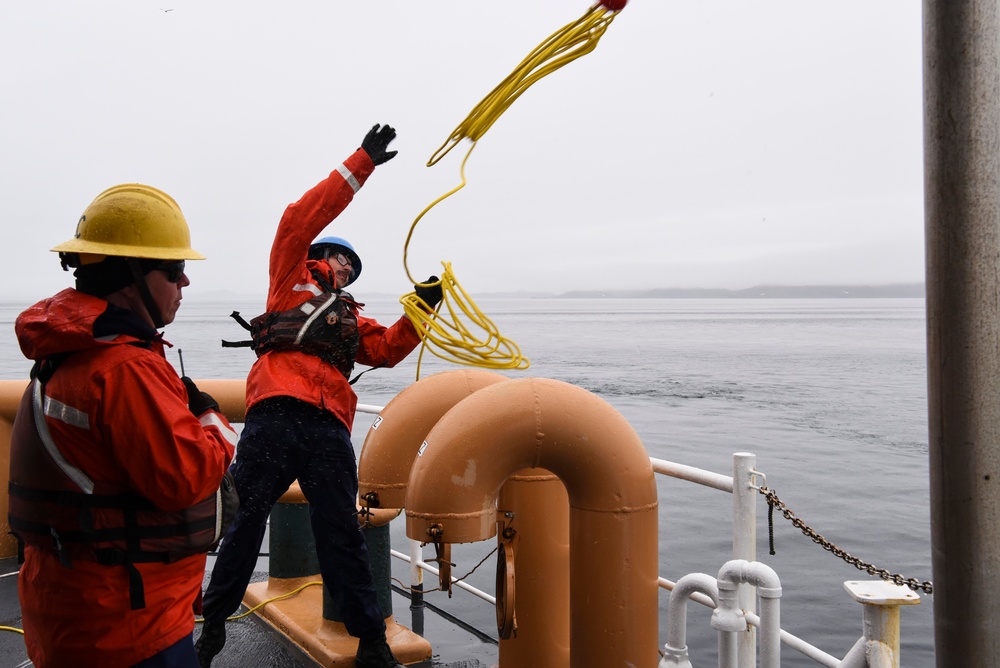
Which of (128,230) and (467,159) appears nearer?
(128,230)

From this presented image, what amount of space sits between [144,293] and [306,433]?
1.32 m

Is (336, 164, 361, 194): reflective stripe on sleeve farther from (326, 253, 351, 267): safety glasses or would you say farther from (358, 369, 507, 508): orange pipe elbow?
(358, 369, 507, 508): orange pipe elbow

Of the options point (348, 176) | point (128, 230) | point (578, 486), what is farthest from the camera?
point (348, 176)

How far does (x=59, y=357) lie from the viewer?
186 centimetres

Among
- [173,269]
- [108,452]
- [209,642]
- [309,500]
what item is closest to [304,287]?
[309,500]

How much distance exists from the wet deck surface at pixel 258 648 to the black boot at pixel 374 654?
247 millimetres

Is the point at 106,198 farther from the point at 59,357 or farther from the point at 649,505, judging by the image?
the point at 649,505

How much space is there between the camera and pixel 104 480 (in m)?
1.85

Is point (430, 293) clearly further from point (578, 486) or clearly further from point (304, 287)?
point (578, 486)

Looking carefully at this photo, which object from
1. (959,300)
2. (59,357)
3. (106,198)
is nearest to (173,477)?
(59,357)

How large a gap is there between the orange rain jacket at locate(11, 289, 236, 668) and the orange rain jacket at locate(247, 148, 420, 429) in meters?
1.30

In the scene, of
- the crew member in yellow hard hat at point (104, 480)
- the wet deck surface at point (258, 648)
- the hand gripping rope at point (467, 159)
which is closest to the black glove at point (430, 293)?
the hand gripping rope at point (467, 159)

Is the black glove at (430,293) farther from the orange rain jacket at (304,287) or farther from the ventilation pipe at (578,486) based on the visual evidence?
the ventilation pipe at (578,486)

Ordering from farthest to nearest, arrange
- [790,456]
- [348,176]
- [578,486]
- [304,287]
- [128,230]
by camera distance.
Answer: [790,456] < [304,287] < [348,176] < [578,486] < [128,230]
